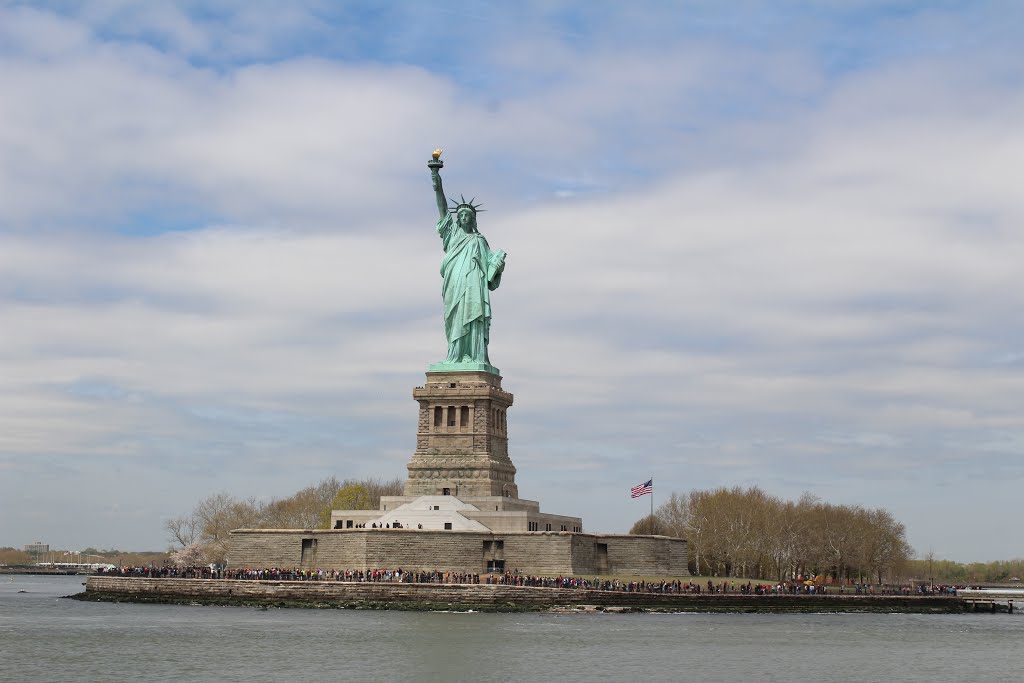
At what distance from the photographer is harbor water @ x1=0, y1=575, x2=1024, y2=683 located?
38812mm

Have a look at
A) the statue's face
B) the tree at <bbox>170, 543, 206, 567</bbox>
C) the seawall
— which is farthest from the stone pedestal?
the tree at <bbox>170, 543, 206, 567</bbox>

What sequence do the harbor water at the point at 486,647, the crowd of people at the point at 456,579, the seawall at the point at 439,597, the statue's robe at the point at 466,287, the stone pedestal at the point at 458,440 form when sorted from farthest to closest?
1. the statue's robe at the point at 466,287
2. the stone pedestal at the point at 458,440
3. the crowd of people at the point at 456,579
4. the seawall at the point at 439,597
5. the harbor water at the point at 486,647

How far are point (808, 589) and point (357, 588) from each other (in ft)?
73.4

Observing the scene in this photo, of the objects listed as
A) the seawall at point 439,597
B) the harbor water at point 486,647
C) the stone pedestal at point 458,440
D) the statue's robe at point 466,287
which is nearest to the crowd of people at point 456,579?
the seawall at point 439,597

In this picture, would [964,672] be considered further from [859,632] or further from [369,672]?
[369,672]

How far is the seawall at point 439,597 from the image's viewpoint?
5828 centimetres

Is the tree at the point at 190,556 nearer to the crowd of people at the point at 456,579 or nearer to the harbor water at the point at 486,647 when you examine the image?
the crowd of people at the point at 456,579

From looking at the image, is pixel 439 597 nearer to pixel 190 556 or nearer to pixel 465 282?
pixel 465 282

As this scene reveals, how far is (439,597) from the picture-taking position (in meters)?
58.7

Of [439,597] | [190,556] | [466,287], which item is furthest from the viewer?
[190,556]

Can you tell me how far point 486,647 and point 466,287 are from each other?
32.5 metres

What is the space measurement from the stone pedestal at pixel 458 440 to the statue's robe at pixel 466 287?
1.91 meters

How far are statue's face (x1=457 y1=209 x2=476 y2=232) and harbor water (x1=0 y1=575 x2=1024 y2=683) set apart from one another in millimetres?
24680

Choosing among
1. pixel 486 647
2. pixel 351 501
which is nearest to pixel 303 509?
pixel 351 501
